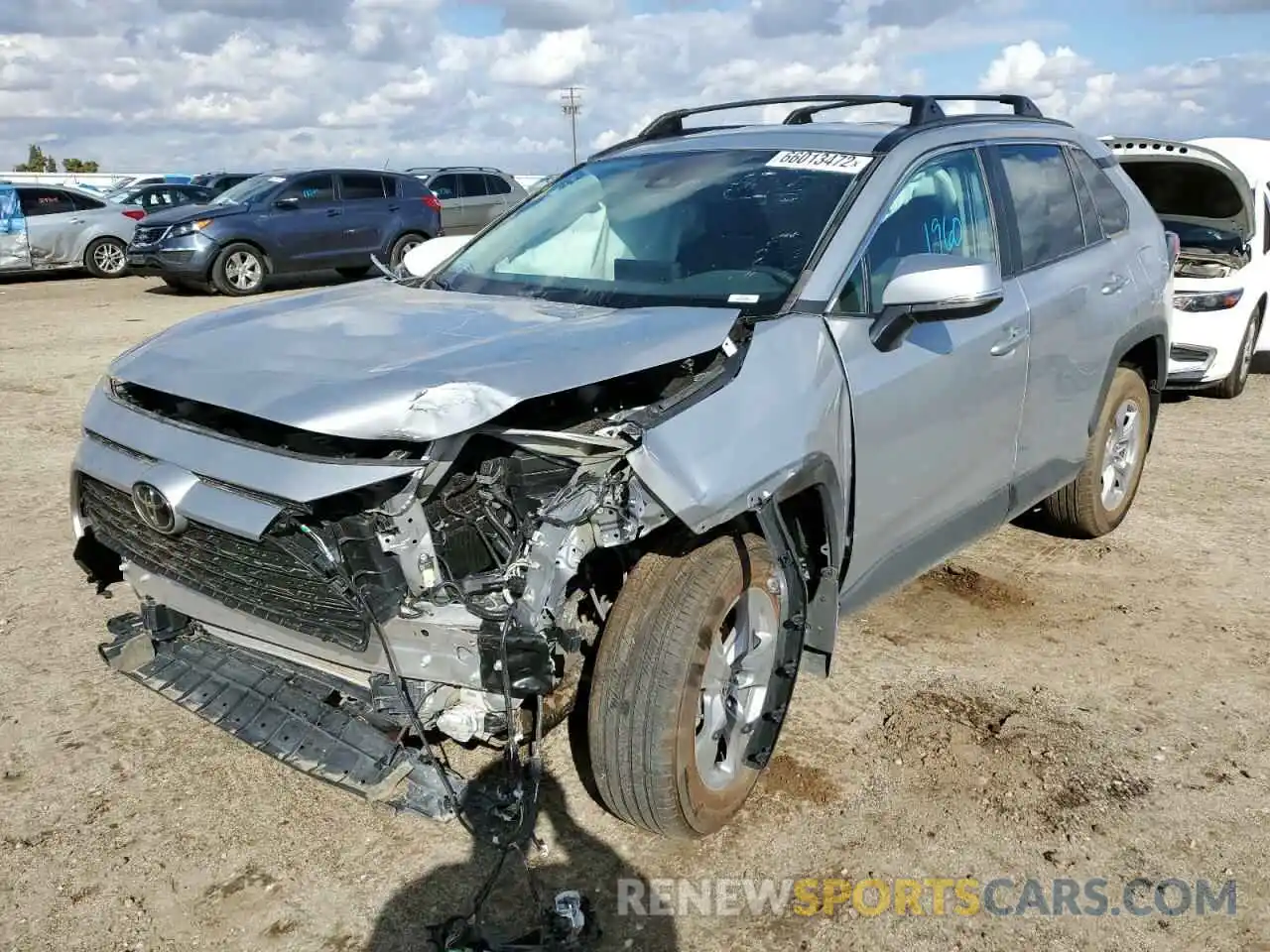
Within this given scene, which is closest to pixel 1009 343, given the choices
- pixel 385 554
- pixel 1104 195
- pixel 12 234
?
pixel 1104 195

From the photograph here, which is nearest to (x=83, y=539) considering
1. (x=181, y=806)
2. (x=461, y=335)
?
(x=181, y=806)

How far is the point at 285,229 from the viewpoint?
1488 cm

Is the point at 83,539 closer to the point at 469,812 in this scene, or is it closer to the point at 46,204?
the point at 469,812

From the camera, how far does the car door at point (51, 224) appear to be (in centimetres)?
1647

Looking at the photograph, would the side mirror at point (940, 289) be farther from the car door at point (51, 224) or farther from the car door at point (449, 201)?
the car door at point (51, 224)

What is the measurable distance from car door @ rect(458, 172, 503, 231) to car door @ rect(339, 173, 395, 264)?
3.40 m

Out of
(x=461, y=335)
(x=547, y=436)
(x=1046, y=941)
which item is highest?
(x=461, y=335)

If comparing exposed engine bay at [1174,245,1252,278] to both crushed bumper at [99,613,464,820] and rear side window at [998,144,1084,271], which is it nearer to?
rear side window at [998,144,1084,271]

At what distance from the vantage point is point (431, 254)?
172 inches

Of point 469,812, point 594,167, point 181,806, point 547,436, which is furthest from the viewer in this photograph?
point 594,167

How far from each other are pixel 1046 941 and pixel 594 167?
3148mm

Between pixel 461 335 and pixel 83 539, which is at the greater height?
pixel 461 335

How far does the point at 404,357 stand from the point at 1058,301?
2.63 metres

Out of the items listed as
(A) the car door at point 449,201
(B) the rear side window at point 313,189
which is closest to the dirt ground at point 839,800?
(B) the rear side window at point 313,189
